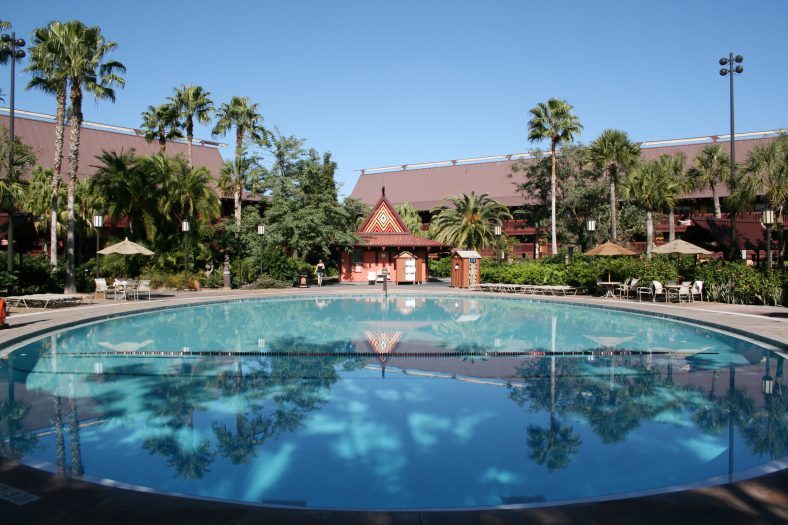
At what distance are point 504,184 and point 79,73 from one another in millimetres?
40065

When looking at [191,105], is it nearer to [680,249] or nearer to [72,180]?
[72,180]

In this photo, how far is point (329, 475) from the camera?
5578 millimetres

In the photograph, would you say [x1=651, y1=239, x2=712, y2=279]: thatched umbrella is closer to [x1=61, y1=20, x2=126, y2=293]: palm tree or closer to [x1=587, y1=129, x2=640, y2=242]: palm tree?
[x1=587, y1=129, x2=640, y2=242]: palm tree

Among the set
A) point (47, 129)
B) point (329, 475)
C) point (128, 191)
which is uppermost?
point (47, 129)

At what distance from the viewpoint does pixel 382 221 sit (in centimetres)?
3875

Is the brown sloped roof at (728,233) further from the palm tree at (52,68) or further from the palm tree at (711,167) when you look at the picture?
the palm tree at (52,68)

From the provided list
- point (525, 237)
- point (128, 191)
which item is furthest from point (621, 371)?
point (525, 237)

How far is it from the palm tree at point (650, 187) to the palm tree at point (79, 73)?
27944 millimetres

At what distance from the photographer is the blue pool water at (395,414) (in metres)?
5.48

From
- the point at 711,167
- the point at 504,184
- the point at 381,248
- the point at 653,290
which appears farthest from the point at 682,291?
the point at 504,184

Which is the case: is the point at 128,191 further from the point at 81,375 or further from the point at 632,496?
A: the point at 632,496

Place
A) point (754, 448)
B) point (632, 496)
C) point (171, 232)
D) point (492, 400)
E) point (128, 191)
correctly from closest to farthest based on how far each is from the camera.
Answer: point (632, 496) → point (754, 448) → point (492, 400) → point (128, 191) → point (171, 232)

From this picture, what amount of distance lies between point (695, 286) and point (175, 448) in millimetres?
20542

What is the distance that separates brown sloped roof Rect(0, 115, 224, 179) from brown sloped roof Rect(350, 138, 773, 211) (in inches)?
674
